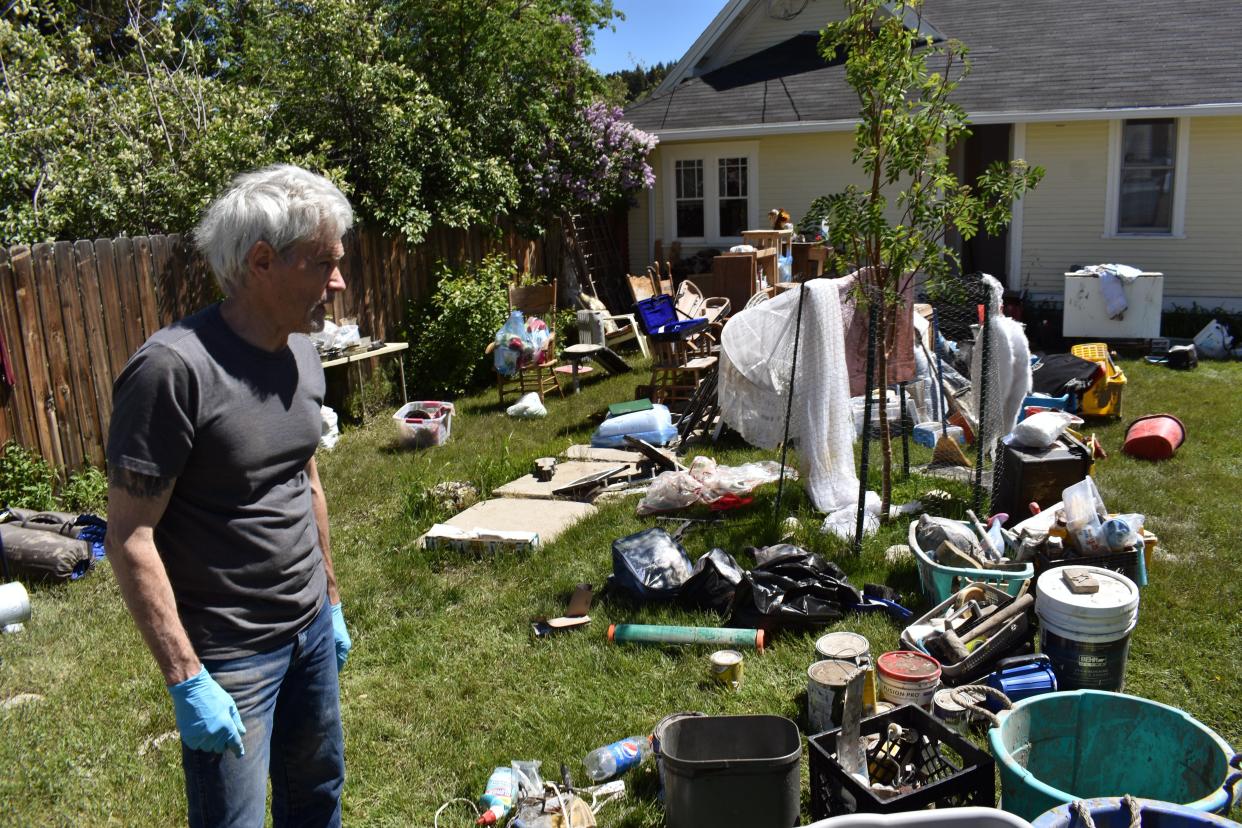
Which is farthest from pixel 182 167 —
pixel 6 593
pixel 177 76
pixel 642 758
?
pixel 642 758

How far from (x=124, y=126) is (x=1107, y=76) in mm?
11790

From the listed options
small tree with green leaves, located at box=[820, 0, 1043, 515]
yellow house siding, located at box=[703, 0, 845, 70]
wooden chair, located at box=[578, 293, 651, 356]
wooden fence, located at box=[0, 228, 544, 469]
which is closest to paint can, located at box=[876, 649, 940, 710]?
small tree with green leaves, located at box=[820, 0, 1043, 515]

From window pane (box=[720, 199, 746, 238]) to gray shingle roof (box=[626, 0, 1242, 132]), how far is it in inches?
48.4

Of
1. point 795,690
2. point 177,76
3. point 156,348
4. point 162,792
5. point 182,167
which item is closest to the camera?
point 156,348

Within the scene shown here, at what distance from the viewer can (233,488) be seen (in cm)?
219

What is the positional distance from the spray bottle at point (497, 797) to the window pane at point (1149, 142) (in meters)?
12.5

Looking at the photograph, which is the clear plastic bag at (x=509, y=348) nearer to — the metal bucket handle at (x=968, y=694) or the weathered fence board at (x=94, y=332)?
the weathered fence board at (x=94, y=332)

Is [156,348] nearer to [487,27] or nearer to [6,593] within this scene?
[6,593]

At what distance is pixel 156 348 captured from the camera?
6.72 ft

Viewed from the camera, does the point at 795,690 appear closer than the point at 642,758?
No

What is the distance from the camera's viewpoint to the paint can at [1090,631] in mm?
3814

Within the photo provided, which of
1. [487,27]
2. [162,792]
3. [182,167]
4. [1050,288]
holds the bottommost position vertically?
[162,792]

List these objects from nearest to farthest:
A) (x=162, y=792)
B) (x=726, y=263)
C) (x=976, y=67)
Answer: (x=162, y=792)
(x=726, y=263)
(x=976, y=67)

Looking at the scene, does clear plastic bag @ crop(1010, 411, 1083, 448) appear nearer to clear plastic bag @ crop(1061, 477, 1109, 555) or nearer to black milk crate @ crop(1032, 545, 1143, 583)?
clear plastic bag @ crop(1061, 477, 1109, 555)
